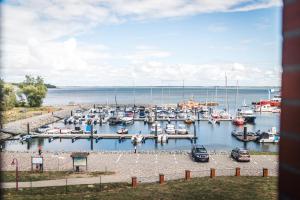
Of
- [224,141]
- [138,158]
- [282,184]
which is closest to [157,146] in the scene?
[224,141]

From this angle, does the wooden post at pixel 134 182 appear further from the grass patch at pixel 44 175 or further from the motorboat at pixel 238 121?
the motorboat at pixel 238 121

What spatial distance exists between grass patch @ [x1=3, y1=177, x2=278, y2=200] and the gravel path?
1911mm

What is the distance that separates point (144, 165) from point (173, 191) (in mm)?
11402

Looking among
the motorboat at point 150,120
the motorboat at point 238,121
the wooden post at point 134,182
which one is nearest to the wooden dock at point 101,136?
the motorboat at point 150,120

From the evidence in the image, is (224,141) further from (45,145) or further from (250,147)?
(45,145)

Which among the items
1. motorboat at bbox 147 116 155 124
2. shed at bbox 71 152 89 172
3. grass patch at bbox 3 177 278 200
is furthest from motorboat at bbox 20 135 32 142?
grass patch at bbox 3 177 278 200

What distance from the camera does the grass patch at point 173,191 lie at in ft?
71.8

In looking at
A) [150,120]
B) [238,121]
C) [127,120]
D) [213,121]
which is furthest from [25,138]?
[238,121]

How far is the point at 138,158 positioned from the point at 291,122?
3552 cm

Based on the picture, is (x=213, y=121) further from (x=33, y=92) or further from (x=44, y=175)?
(x=44, y=175)

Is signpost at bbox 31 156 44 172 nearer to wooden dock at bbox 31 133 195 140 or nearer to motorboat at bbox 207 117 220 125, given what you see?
wooden dock at bbox 31 133 195 140

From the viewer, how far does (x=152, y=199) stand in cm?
2138

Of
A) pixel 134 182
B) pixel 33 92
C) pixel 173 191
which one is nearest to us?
pixel 173 191

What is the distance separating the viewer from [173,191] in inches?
915
